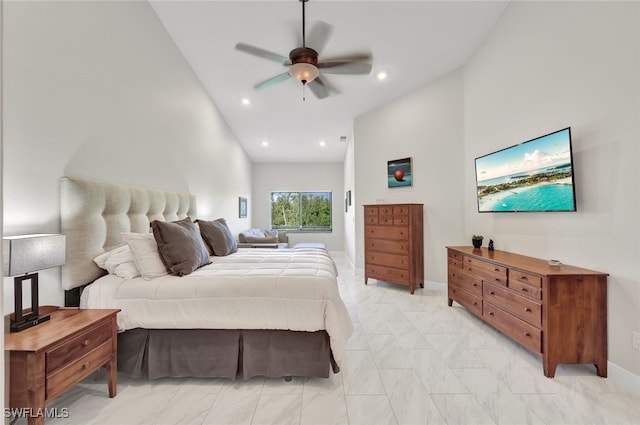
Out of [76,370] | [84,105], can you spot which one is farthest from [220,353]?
[84,105]

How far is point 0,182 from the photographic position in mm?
936

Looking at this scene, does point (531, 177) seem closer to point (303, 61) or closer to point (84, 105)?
point (303, 61)

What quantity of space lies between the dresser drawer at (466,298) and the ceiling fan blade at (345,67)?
2.64 m

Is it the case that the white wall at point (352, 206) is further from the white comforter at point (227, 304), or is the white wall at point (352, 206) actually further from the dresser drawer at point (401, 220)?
the white comforter at point (227, 304)

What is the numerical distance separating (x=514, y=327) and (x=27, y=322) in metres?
3.34

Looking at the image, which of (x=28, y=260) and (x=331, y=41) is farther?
(x=331, y=41)

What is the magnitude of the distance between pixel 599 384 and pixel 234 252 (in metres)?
3.43

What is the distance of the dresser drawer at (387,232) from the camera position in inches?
160

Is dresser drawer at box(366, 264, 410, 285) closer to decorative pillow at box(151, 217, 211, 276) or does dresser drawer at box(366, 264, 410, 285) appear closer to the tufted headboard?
decorative pillow at box(151, 217, 211, 276)

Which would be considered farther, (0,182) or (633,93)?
(633,93)

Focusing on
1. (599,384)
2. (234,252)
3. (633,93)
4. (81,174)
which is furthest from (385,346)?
(81,174)

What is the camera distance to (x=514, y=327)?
2.26m

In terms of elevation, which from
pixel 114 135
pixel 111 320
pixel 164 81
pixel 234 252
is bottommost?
pixel 111 320

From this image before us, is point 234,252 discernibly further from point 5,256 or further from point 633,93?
point 633,93
